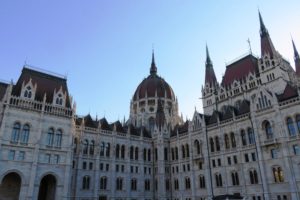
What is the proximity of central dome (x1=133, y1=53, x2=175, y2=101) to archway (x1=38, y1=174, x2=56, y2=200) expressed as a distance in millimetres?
42336

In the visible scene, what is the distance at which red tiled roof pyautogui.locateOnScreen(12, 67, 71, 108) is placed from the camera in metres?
45.3

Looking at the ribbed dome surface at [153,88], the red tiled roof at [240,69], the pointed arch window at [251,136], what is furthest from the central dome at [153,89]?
the pointed arch window at [251,136]

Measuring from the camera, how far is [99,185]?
50.2 m

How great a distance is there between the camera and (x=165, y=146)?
60656 millimetres

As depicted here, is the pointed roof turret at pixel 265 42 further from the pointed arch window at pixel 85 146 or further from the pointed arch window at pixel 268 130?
the pointed arch window at pixel 85 146

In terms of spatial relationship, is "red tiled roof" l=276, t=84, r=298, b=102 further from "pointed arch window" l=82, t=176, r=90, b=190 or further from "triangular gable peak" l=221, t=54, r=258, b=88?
"pointed arch window" l=82, t=176, r=90, b=190

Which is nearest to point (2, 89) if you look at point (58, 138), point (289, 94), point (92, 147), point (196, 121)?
point (58, 138)

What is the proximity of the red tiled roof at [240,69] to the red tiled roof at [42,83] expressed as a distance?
122 ft

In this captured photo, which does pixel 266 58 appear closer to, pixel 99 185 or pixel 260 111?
pixel 260 111

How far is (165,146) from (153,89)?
2554cm

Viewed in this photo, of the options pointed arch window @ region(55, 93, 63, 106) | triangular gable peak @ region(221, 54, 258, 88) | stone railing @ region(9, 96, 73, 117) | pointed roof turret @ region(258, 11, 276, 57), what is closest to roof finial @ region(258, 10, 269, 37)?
pointed roof turret @ region(258, 11, 276, 57)

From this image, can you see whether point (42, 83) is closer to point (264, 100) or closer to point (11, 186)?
point (11, 186)

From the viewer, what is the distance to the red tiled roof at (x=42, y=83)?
149 feet

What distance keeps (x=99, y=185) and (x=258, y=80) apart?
38336 mm
